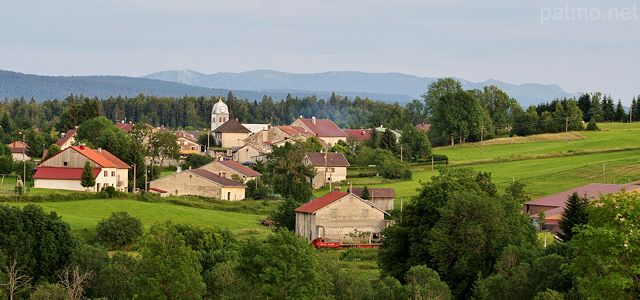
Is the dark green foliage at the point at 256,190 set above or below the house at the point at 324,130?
below

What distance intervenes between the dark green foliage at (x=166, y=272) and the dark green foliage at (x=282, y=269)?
1868 mm

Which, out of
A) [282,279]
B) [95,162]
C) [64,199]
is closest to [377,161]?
[95,162]

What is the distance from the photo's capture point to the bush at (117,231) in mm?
50188

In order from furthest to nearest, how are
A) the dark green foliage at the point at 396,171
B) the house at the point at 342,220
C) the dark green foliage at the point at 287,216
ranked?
the dark green foliage at the point at 396,171
the dark green foliage at the point at 287,216
the house at the point at 342,220

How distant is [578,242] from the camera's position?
25.6m

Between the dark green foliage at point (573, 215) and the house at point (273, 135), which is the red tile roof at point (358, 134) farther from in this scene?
the dark green foliage at point (573, 215)

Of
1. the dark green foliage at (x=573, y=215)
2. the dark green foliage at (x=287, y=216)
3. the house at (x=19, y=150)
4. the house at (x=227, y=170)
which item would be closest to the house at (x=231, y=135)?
the house at (x=19, y=150)

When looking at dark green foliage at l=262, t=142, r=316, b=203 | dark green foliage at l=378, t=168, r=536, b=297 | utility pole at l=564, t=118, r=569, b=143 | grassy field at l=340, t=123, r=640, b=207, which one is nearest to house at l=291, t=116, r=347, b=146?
grassy field at l=340, t=123, r=640, b=207

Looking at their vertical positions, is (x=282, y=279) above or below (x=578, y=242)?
below

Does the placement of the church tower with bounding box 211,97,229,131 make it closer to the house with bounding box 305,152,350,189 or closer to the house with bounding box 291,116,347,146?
the house with bounding box 291,116,347,146

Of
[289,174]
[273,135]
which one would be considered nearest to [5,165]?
[289,174]

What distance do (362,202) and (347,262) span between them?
11118 millimetres

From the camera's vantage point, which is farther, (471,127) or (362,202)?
(471,127)

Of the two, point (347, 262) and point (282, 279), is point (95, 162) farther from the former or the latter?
point (282, 279)
